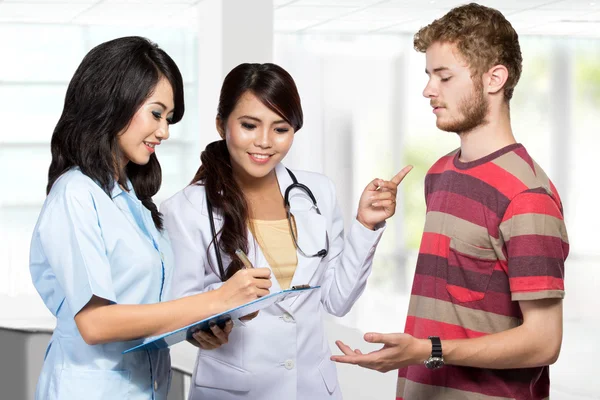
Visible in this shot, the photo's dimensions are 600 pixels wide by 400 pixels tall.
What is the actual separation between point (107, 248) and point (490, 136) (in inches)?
30.7

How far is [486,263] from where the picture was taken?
1531mm

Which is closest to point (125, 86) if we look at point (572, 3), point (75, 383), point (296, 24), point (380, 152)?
point (75, 383)

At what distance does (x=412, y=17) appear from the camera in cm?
854

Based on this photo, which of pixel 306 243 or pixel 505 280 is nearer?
pixel 505 280

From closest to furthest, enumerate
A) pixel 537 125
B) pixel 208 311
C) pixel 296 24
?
pixel 208 311 < pixel 296 24 < pixel 537 125

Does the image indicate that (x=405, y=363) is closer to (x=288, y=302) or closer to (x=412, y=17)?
(x=288, y=302)

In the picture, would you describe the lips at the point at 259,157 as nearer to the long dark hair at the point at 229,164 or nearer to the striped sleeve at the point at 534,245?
the long dark hair at the point at 229,164

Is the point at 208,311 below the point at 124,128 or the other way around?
below

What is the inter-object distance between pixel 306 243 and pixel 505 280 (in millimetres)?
553

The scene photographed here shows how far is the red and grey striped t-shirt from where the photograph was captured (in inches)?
57.5

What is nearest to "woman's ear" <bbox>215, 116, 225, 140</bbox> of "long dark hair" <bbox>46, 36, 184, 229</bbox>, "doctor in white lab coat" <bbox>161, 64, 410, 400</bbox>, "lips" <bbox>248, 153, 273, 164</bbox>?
"doctor in white lab coat" <bbox>161, 64, 410, 400</bbox>

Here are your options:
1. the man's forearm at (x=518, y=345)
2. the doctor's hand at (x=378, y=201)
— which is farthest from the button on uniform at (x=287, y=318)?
the man's forearm at (x=518, y=345)

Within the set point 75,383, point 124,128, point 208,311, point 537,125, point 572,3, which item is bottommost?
point 75,383

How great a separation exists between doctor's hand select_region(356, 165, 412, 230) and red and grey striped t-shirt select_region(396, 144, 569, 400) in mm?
186
